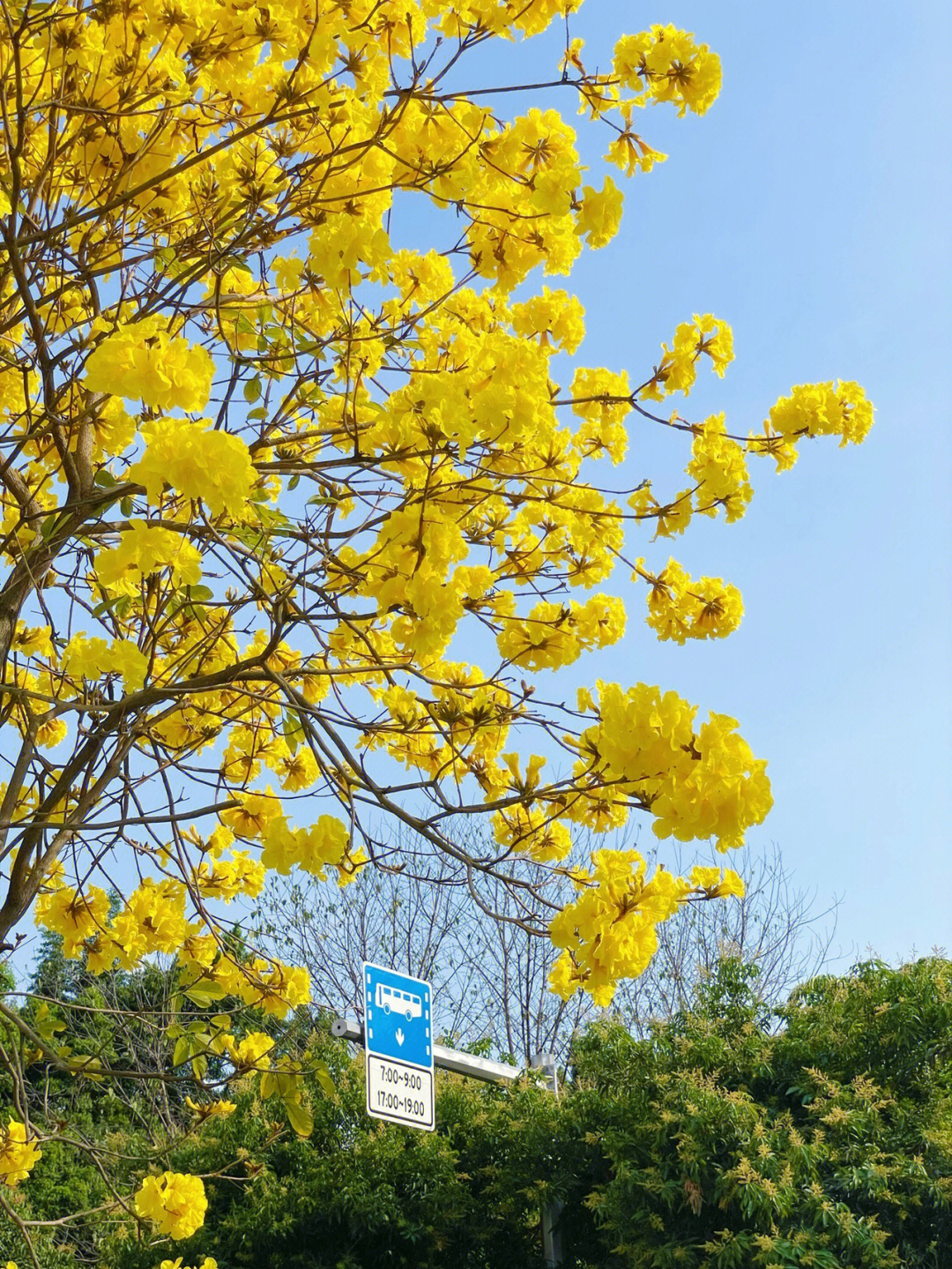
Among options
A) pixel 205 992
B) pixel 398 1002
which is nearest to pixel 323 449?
pixel 205 992

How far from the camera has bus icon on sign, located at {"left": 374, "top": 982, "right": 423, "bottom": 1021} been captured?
472 cm

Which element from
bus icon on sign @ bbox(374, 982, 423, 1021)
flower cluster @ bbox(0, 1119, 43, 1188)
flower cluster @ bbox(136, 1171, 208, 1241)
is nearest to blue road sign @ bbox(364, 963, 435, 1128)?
bus icon on sign @ bbox(374, 982, 423, 1021)

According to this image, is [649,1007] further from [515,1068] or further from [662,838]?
[662,838]

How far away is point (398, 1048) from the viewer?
4.72 metres

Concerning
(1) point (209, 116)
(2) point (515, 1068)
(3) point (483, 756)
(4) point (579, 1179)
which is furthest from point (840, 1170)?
(1) point (209, 116)

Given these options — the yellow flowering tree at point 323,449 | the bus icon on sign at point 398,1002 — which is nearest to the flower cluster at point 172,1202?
the yellow flowering tree at point 323,449

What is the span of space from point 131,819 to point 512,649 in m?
0.86

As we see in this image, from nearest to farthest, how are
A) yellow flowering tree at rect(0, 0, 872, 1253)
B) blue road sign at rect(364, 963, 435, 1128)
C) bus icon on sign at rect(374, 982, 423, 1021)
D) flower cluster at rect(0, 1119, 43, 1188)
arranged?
yellow flowering tree at rect(0, 0, 872, 1253), flower cluster at rect(0, 1119, 43, 1188), blue road sign at rect(364, 963, 435, 1128), bus icon on sign at rect(374, 982, 423, 1021)

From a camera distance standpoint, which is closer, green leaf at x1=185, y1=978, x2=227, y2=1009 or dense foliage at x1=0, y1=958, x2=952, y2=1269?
green leaf at x1=185, y1=978, x2=227, y2=1009

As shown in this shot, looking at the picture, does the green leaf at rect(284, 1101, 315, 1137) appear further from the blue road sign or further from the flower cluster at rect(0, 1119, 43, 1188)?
the blue road sign

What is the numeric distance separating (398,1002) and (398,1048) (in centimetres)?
18

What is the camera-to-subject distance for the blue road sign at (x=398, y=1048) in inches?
178

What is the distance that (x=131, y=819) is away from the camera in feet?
8.43

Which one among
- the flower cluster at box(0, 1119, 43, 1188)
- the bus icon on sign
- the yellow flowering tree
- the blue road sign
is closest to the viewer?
the yellow flowering tree
